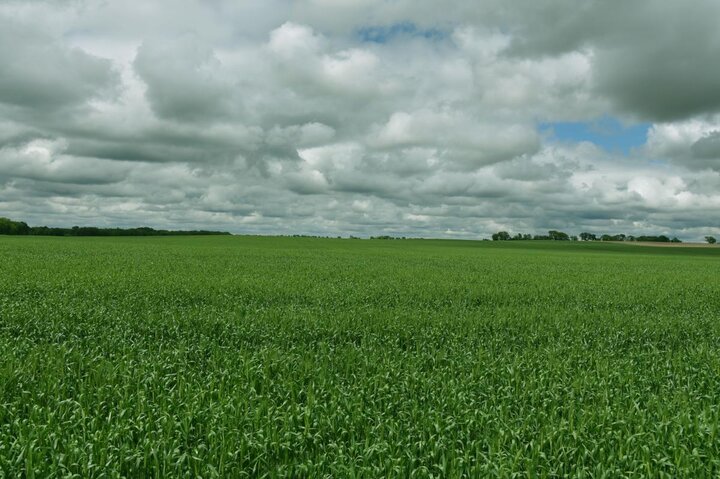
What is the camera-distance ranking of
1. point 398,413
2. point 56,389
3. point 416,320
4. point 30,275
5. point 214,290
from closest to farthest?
point 398,413, point 56,389, point 416,320, point 214,290, point 30,275

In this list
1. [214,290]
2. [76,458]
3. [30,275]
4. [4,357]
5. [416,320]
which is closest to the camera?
[76,458]

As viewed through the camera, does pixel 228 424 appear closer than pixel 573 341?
Yes

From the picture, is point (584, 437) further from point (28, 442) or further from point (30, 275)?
point (30, 275)

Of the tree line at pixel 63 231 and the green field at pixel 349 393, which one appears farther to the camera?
the tree line at pixel 63 231

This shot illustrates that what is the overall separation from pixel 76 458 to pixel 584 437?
6.19 m

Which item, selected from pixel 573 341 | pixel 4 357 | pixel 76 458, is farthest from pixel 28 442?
pixel 573 341

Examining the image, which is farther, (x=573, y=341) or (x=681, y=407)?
(x=573, y=341)

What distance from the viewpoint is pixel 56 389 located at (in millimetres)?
7590

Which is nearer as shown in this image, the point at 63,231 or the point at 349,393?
the point at 349,393

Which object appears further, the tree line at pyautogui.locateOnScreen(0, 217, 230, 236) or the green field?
the tree line at pyautogui.locateOnScreen(0, 217, 230, 236)

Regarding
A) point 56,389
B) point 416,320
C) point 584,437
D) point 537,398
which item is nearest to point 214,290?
point 416,320

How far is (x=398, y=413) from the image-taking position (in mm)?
6926

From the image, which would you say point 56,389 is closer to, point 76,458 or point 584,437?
point 76,458

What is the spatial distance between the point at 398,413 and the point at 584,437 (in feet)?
8.07
